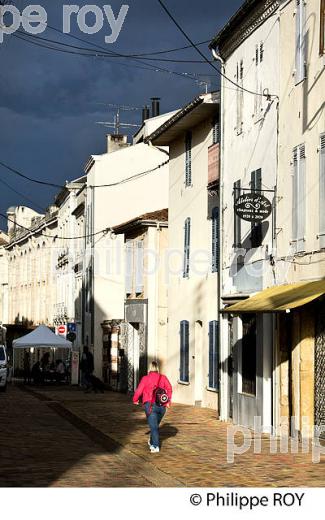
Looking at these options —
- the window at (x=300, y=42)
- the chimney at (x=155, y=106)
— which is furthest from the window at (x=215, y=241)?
the chimney at (x=155, y=106)

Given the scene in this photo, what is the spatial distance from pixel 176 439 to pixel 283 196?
5260mm

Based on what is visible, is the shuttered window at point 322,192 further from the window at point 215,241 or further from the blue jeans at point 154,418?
the window at point 215,241

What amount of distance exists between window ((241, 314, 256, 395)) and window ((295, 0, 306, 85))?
5466 millimetres

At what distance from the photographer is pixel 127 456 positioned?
17312 mm

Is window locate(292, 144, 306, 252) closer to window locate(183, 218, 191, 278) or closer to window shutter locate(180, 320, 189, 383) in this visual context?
window locate(183, 218, 191, 278)

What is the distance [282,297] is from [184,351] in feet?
42.6

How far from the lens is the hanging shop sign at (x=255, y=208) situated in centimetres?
2150

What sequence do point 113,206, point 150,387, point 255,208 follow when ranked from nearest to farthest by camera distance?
point 150,387 → point 255,208 → point 113,206

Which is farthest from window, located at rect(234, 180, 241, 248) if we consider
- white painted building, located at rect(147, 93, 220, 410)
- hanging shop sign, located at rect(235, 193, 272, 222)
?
hanging shop sign, located at rect(235, 193, 272, 222)

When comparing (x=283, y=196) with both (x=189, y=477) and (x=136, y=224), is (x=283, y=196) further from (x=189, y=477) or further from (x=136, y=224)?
(x=136, y=224)

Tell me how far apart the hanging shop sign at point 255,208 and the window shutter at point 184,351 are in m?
10.7

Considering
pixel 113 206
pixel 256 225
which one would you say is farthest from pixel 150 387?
pixel 113 206

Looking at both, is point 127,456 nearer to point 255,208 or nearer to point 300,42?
point 255,208

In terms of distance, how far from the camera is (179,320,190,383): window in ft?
104
